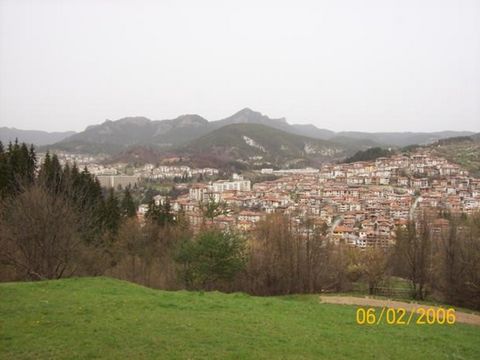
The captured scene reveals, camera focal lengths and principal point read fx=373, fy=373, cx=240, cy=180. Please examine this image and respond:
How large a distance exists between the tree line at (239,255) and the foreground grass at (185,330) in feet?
14.8

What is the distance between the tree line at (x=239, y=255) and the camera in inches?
583

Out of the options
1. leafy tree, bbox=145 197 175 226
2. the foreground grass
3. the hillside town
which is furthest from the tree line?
the hillside town

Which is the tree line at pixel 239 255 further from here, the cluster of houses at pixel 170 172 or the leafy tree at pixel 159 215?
the cluster of houses at pixel 170 172

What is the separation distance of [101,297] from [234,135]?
17271cm

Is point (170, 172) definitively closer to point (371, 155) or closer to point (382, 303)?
point (371, 155)

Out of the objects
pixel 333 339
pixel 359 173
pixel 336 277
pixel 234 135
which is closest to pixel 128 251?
pixel 336 277

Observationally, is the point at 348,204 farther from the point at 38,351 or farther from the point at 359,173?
the point at 38,351

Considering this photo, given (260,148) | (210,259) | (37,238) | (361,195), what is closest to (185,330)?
(210,259)

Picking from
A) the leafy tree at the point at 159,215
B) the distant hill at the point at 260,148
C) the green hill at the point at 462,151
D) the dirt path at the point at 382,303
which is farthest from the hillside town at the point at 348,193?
the distant hill at the point at 260,148

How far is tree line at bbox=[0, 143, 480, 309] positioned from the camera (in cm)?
1482

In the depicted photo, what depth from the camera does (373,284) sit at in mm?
19594
